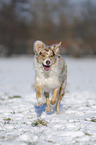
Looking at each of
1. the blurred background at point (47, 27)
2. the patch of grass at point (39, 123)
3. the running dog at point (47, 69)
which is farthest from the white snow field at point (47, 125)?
the blurred background at point (47, 27)

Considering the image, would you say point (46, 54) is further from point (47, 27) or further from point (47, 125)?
point (47, 27)

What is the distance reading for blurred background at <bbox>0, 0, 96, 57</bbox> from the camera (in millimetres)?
36094

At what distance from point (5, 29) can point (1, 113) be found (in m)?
31.0

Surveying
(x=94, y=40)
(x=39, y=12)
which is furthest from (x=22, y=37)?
(x=39, y=12)

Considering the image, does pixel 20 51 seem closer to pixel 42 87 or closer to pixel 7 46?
pixel 7 46

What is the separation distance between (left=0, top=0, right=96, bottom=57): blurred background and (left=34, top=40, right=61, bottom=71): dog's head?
30.5m

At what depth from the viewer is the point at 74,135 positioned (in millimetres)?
4227

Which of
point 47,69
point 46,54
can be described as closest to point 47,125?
point 47,69

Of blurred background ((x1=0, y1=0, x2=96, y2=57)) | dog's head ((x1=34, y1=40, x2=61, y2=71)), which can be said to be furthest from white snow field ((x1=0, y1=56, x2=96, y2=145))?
blurred background ((x1=0, y1=0, x2=96, y2=57))

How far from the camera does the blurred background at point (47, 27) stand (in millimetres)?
36094

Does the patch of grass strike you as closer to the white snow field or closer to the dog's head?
the white snow field

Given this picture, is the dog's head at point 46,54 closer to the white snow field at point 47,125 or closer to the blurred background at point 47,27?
the white snow field at point 47,125

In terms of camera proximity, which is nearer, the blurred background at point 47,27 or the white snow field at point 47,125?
the white snow field at point 47,125

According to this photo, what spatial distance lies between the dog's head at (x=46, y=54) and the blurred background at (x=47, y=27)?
30.5 metres
